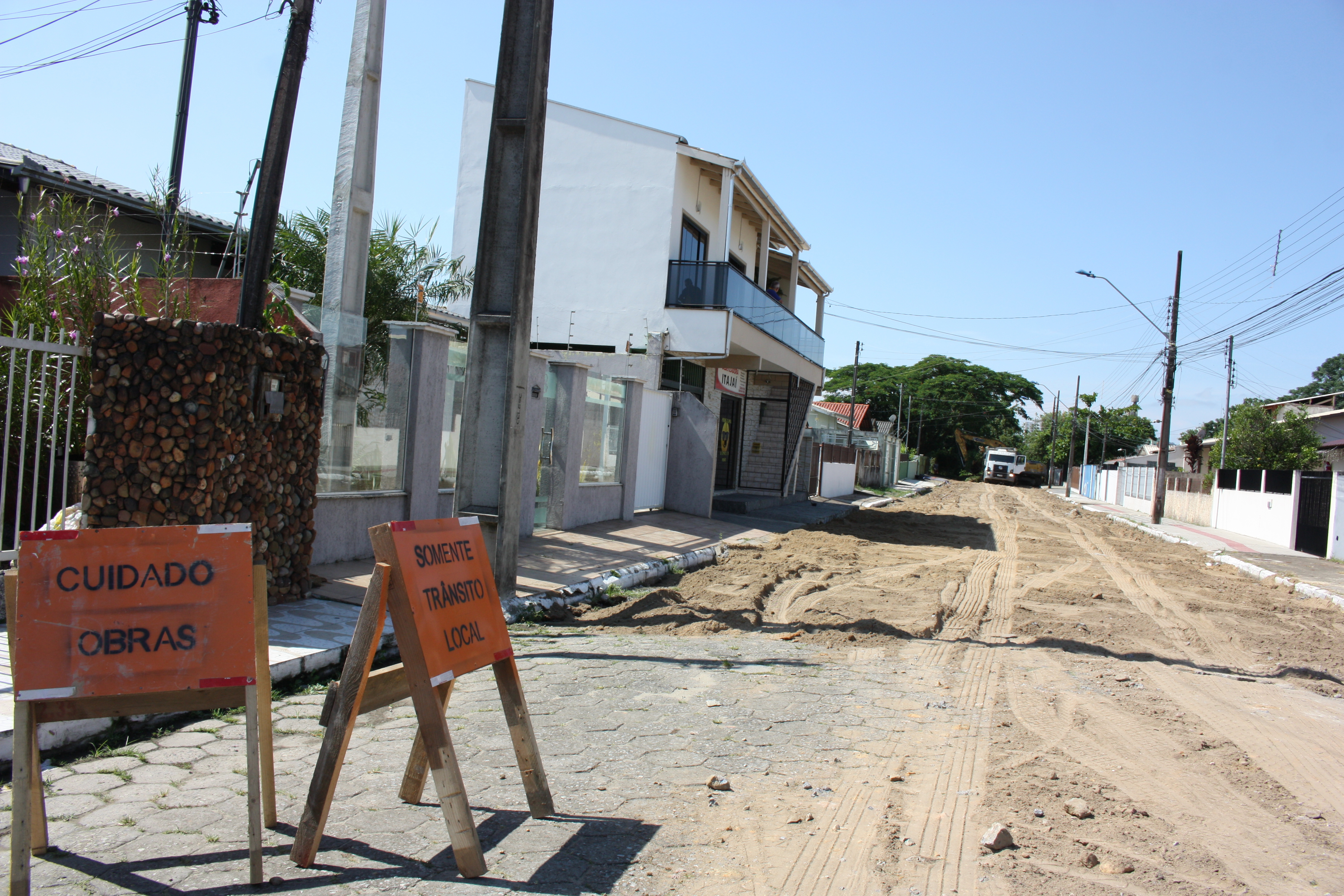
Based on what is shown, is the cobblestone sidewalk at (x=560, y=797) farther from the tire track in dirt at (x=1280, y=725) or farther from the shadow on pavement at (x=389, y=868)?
the tire track in dirt at (x=1280, y=725)

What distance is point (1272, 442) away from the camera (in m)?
31.3

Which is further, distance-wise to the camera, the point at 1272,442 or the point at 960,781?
the point at 1272,442

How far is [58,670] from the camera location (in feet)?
9.88

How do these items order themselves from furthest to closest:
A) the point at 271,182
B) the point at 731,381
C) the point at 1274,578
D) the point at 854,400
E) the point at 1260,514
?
1. the point at 854,400
2. the point at 731,381
3. the point at 1260,514
4. the point at 1274,578
5. the point at 271,182

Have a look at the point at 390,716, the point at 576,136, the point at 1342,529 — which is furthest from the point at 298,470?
the point at 1342,529

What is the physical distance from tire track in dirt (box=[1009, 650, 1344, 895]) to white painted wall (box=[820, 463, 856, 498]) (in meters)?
21.2

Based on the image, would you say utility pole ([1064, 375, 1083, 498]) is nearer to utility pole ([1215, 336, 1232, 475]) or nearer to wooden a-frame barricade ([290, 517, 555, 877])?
utility pole ([1215, 336, 1232, 475])

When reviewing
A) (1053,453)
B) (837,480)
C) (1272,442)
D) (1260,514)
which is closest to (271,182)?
(1260,514)

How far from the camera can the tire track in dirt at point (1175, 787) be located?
3369 millimetres

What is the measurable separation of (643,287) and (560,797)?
14.8m

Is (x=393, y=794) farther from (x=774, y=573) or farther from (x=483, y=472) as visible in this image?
(x=774, y=573)

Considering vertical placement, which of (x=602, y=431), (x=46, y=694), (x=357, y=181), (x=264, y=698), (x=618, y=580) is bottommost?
(x=618, y=580)

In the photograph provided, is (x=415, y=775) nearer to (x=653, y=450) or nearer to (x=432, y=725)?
(x=432, y=725)

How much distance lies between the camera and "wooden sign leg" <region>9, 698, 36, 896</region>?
2748 millimetres
